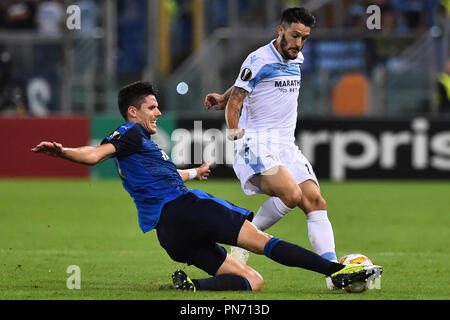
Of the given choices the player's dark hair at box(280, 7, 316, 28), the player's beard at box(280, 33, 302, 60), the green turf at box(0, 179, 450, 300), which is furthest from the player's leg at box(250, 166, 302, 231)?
the player's dark hair at box(280, 7, 316, 28)

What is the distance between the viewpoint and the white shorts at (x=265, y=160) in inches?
333

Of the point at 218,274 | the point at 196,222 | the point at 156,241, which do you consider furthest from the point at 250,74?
the point at 156,241

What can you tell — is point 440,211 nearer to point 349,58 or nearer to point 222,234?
point 349,58

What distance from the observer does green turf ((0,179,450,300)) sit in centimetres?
765

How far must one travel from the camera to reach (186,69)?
20.7 meters

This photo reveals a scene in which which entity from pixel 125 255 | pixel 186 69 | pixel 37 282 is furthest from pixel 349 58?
pixel 37 282

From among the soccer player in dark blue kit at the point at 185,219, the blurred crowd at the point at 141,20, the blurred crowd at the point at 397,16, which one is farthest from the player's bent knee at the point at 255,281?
the blurred crowd at the point at 397,16

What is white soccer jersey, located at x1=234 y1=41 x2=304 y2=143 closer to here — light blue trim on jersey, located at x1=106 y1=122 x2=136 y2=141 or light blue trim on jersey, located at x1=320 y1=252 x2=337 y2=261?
light blue trim on jersey, located at x1=320 y1=252 x2=337 y2=261

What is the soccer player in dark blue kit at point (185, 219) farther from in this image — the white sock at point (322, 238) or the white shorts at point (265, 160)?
the white shorts at point (265, 160)

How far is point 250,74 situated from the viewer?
8484 millimetres

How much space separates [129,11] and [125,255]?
1381cm

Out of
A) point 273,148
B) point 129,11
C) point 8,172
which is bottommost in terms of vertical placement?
point 8,172

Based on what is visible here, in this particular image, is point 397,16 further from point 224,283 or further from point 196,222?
point 196,222

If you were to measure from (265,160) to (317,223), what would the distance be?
0.69 meters
